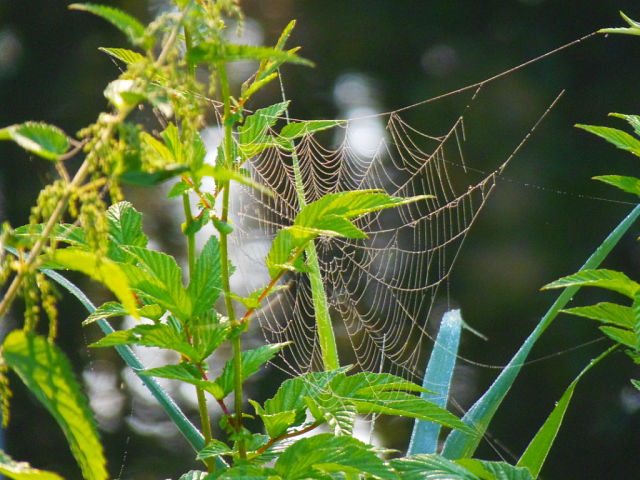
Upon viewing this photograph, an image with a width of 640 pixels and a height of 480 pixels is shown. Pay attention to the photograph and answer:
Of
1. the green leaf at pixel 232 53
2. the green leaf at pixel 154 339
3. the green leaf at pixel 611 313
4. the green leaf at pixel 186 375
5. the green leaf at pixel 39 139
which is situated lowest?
the green leaf at pixel 186 375

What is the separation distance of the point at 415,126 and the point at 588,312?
5.34 feet

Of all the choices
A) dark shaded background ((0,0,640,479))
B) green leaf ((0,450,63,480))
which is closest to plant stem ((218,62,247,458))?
green leaf ((0,450,63,480))

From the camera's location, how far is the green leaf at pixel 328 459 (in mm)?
415

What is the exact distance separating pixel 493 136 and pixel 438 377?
1.58 metres

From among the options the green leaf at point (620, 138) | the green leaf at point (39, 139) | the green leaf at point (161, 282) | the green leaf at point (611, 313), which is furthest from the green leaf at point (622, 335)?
the green leaf at point (39, 139)

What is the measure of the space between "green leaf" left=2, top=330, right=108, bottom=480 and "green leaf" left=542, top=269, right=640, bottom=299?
383 mm

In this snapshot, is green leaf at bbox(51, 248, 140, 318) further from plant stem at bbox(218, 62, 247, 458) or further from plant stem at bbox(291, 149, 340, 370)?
plant stem at bbox(291, 149, 340, 370)

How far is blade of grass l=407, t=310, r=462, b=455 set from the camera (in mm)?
714

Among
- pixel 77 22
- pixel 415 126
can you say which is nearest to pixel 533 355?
pixel 415 126

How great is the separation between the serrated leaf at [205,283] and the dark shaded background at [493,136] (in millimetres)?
1611

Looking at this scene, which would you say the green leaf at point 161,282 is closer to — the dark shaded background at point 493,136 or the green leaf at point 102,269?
the green leaf at point 102,269

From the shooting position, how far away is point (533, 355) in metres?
2.19

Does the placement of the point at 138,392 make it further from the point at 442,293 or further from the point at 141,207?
the point at 442,293

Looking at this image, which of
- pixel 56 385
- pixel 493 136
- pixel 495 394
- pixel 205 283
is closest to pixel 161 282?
pixel 205 283
